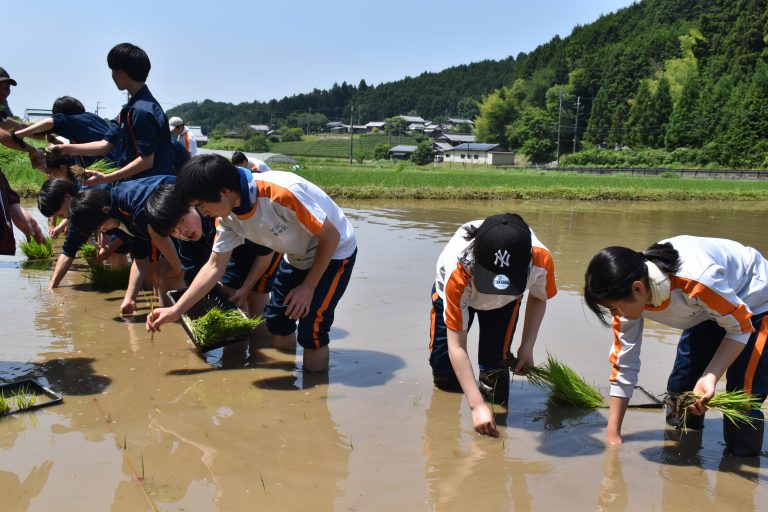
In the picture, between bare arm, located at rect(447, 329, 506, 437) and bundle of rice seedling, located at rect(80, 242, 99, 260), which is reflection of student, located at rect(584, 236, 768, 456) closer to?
bare arm, located at rect(447, 329, 506, 437)

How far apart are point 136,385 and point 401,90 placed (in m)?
148

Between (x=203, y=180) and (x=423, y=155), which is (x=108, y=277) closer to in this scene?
(x=203, y=180)

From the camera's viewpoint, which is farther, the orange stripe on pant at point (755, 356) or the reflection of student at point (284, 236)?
the reflection of student at point (284, 236)

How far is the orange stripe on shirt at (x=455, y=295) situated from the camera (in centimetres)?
272

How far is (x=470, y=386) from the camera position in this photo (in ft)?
8.66

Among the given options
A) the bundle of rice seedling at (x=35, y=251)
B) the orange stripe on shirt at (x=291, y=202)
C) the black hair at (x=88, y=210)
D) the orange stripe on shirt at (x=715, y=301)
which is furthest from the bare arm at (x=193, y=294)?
the bundle of rice seedling at (x=35, y=251)

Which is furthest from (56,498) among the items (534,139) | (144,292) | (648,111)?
(534,139)

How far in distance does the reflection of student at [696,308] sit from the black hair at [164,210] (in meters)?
2.15

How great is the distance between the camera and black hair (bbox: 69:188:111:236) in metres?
4.03

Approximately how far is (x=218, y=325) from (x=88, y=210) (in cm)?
121

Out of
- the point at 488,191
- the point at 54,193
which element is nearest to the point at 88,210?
the point at 54,193

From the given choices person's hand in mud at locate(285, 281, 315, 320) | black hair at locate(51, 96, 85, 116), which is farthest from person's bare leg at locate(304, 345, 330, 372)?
black hair at locate(51, 96, 85, 116)

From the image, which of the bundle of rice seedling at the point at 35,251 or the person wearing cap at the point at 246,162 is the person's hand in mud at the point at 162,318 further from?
the bundle of rice seedling at the point at 35,251

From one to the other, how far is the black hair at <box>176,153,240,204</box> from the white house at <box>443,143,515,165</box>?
70.2 m
